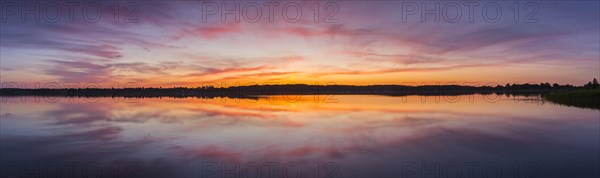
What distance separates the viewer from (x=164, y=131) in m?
23.8

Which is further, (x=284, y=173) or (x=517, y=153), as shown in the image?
(x=517, y=153)

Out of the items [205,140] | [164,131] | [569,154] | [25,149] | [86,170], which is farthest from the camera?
[164,131]

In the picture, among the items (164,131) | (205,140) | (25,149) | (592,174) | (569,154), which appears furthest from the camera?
(164,131)

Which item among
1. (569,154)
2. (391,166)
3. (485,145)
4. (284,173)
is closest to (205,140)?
(284,173)

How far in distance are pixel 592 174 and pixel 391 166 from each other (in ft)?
18.0

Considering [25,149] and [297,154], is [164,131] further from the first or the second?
[297,154]

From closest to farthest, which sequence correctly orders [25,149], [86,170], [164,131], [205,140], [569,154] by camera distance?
1. [86,170]
2. [569,154]
3. [25,149]
4. [205,140]
5. [164,131]

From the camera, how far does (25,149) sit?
16859mm

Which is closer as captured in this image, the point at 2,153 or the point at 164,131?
the point at 2,153

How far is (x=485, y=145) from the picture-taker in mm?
17609

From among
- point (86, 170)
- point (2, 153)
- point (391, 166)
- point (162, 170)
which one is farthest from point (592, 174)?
point (2, 153)

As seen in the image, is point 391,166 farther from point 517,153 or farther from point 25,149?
point 25,149

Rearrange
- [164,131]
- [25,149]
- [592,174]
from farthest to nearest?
[164,131] < [25,149] < [592,174]

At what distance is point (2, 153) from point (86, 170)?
219 inches
